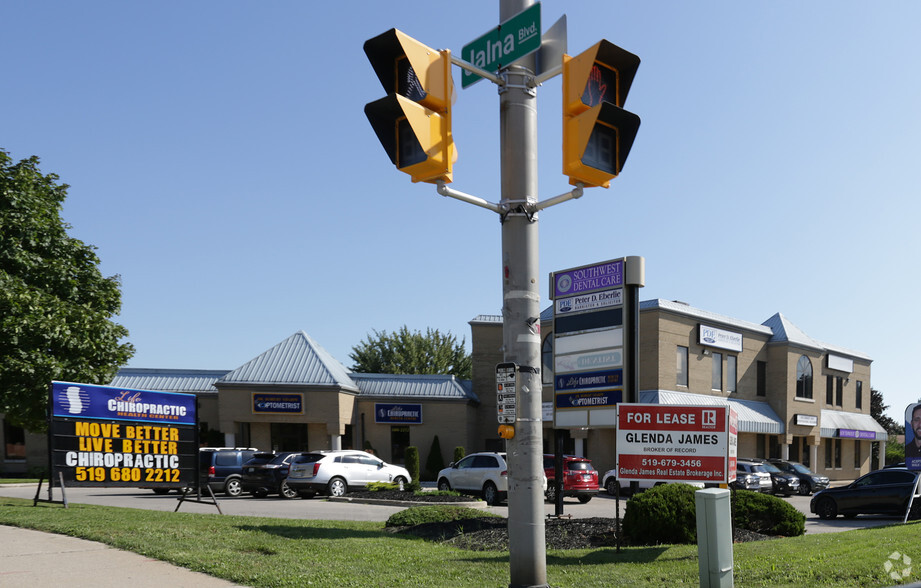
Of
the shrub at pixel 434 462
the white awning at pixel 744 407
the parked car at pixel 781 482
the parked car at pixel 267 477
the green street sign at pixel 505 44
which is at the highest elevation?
the green street sign at pixel 505 44

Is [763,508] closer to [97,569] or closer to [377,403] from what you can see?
[97,569]

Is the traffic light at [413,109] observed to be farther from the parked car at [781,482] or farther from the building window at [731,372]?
the building window at [731,372]

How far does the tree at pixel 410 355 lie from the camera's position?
76.0m

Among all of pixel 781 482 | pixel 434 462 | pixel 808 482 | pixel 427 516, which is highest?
pixel 427 516

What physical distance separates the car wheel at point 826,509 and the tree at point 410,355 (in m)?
54.5

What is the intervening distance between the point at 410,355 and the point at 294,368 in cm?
3309

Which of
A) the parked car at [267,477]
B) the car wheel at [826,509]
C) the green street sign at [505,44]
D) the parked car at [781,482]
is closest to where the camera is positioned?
the green street sign at [505,44]

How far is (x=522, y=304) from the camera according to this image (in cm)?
745

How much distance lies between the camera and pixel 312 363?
1718 inches

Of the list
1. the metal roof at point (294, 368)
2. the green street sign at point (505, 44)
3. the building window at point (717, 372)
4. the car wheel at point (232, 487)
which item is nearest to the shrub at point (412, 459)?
the metal roof at point (294, 368)

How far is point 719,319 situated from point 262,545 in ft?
114

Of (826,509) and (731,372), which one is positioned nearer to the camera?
(826,509)

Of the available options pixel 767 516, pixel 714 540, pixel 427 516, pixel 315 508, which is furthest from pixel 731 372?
pixel 714 540

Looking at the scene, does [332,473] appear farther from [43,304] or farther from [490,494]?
[43,304]
